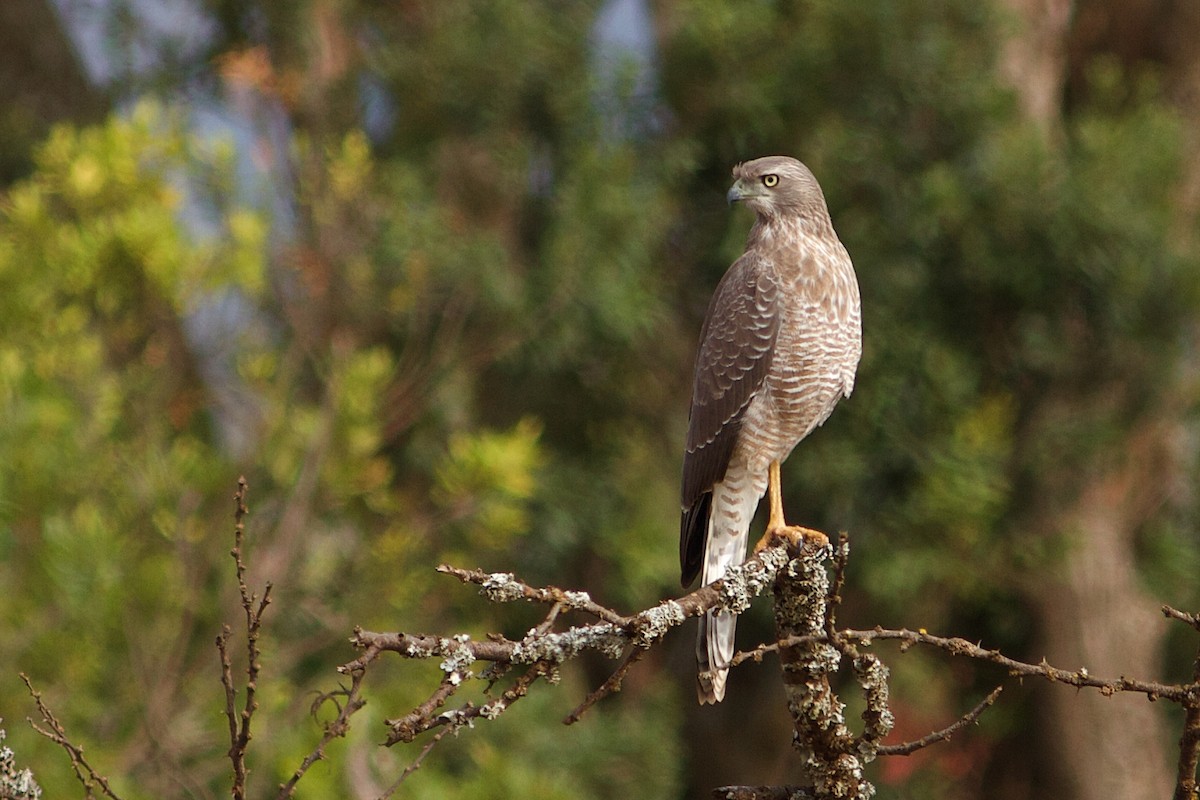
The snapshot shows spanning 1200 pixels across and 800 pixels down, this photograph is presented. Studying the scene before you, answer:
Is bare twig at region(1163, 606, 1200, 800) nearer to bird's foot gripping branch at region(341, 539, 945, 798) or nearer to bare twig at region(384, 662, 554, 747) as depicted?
bird's foot gripping branch at region(341, 539, 945, 798)

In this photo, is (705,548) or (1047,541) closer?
(705,548)

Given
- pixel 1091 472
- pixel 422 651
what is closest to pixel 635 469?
pixel 1091 472

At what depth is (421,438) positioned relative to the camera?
8656 millimetres

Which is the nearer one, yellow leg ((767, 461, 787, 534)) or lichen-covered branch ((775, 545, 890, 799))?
lichen-covered branch ((775, 545, 890, 799))

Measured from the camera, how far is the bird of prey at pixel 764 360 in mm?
4871

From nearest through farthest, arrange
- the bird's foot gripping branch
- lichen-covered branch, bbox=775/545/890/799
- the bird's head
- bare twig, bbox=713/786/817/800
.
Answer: the bird's foot gripping branch, bare twig, bbox=713/786/817/800, lichen-covered branch, bbox=775/545/890/799, the bird's head

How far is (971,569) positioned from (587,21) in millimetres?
3955

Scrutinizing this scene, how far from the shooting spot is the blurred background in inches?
272

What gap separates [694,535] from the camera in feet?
16.8

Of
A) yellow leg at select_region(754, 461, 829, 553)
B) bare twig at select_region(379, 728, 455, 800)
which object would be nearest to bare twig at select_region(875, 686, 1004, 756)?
bare twig at select_region(379, 728, 455, 800)

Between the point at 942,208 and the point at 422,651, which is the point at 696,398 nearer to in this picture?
the point at 422,651

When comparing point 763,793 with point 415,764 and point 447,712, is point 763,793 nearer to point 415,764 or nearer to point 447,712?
point 447,712

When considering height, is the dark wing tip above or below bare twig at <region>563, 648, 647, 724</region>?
above

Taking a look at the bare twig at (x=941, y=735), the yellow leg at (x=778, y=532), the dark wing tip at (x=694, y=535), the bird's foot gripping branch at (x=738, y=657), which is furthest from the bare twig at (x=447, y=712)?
the dark wing tip at (x=694, y=535)
